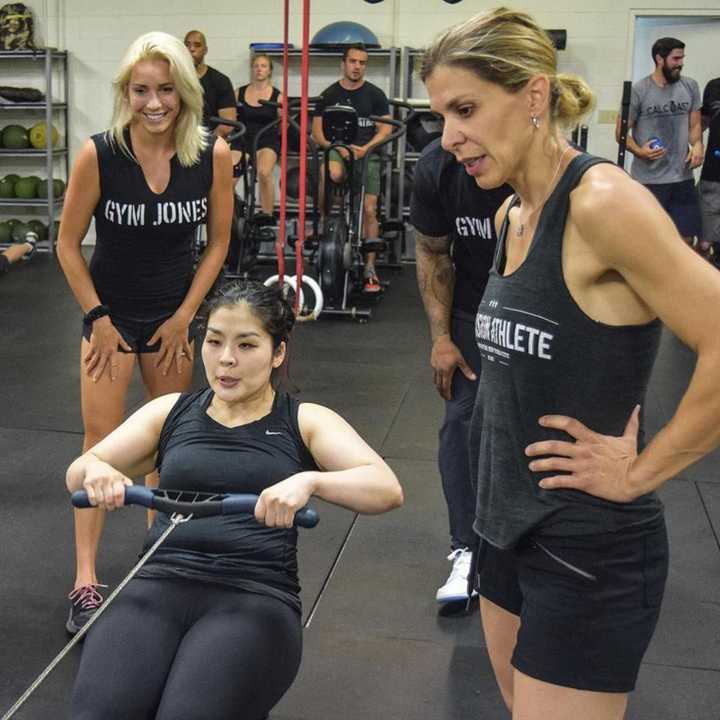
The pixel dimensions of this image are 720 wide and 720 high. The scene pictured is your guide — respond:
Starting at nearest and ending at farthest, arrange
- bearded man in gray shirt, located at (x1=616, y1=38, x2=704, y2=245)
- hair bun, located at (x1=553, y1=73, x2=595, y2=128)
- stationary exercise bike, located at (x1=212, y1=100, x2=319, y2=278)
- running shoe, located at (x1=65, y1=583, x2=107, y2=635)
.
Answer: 1. hair bun, located at (x1=553, y1=73, x2=595, y2=128)
2. running shoe, located at (x1=65, y1=583, x2=107, y2=635)
3. stationary exercise bike, located at (x1=212, y1=100, x2=319, y2=278)
4. bearded man in gray shirt, located at (x1=616, y1=38, x2=704, y2=245)

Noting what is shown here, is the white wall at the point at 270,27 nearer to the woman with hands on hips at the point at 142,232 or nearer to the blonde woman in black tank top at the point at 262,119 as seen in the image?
the blonde woman in black tank top at the point at 262,119

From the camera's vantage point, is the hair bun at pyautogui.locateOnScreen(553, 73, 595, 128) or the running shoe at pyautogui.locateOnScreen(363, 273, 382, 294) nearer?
the hair bun at pyautogui.locateOnScreen(553, 73, 595, 128)

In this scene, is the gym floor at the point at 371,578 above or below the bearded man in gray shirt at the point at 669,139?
below

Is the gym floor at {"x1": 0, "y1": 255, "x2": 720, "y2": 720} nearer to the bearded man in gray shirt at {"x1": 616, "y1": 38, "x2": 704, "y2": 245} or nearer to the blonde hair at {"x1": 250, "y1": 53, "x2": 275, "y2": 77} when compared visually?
the bearded man in gray shirt at {"x1": 616, "y1": 38, "x2": 704, "y2": 245}

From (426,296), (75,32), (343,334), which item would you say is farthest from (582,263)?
(75,32)

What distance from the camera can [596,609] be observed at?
4.50 ft

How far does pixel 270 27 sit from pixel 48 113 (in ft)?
6.85

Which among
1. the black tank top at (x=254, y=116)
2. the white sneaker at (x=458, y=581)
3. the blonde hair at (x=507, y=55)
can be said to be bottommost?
the white sneaker at (x=458, y=581)

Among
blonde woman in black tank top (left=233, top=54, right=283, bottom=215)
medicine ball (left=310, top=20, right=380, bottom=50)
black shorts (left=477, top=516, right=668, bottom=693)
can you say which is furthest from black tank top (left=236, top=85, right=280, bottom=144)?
black shorts (left=477, top=516, right=668, bottom=693)

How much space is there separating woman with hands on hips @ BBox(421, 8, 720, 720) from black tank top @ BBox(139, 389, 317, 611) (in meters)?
0.57

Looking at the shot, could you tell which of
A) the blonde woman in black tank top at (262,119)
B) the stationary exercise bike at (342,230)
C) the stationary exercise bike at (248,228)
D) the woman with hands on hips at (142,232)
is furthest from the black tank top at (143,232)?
the blonde woman in black tank top at (262,119)

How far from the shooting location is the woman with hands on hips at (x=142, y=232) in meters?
2.50

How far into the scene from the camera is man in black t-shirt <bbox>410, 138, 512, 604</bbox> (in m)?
2.40

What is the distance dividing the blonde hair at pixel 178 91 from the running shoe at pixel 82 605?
1.10m
